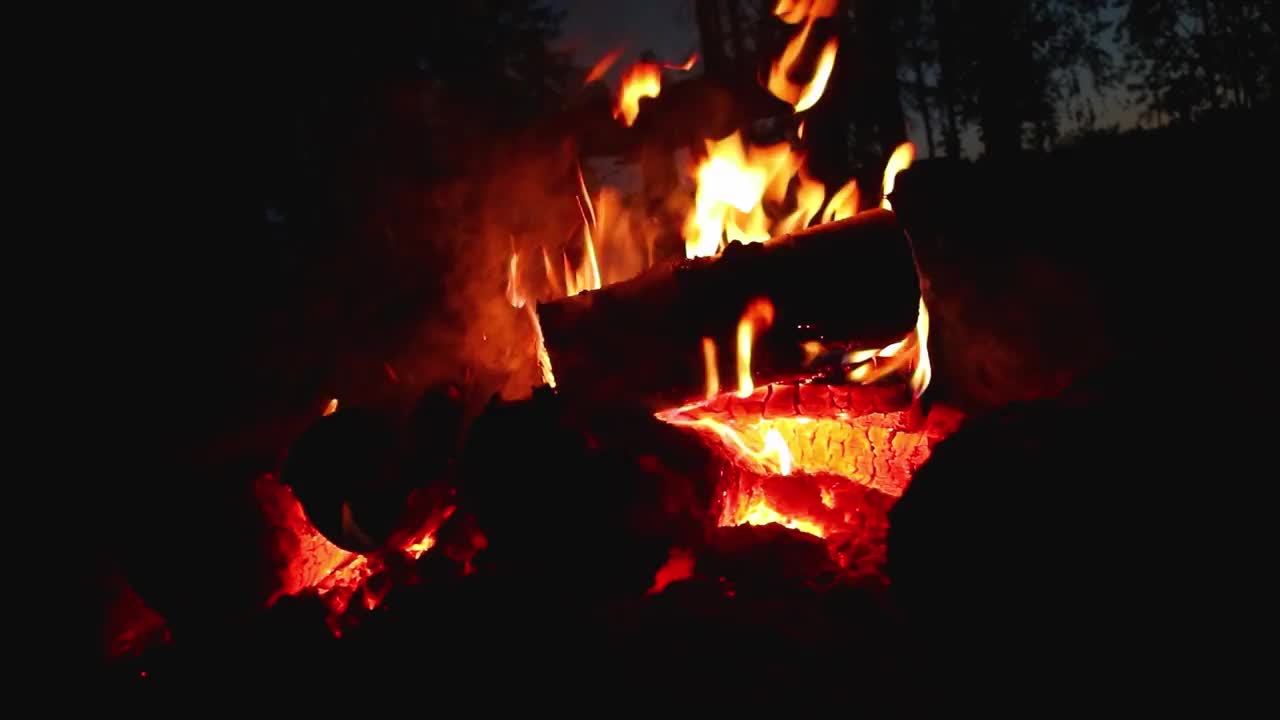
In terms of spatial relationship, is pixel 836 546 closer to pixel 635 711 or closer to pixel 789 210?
pixel 635 711

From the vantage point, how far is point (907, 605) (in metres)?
1.83

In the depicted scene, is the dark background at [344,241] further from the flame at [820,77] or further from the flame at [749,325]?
the flame at [749,325]

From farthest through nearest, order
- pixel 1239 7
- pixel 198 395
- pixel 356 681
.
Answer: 1. pixel 1239 7
2. pixel 198 395
3. pixel 356 681

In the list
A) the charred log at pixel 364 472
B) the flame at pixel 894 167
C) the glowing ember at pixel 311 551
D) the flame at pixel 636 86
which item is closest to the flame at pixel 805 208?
the flame at pixel 894 167

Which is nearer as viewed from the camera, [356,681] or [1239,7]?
[356,681]

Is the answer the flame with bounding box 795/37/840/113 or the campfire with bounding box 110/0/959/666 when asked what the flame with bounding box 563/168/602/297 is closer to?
the campfire with bounding box 110/0/959/666

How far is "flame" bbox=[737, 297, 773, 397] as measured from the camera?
2.76 m

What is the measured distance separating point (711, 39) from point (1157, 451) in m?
6.90

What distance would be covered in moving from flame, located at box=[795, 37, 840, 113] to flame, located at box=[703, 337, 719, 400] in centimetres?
168

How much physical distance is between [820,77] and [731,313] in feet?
5.29

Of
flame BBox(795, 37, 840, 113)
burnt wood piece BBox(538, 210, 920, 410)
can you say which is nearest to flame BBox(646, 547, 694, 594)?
burnt wood piece BBox(538, 210, 920, 410)

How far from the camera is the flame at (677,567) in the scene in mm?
2344

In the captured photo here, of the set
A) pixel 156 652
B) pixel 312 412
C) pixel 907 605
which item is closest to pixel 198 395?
pixel 312 412

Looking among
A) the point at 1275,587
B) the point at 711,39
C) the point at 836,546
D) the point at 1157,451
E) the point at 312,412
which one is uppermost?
the point at 711,39
